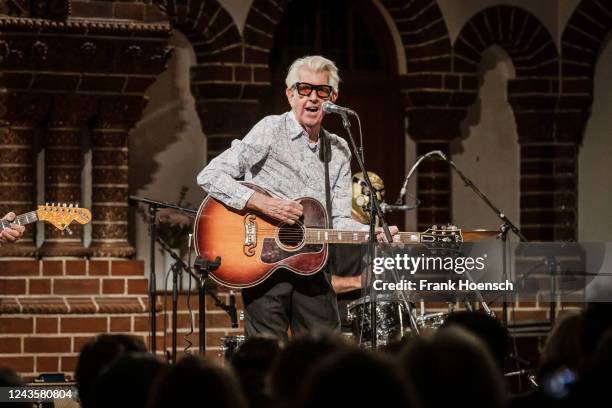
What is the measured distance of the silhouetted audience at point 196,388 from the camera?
3496 mm

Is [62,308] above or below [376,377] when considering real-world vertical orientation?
below

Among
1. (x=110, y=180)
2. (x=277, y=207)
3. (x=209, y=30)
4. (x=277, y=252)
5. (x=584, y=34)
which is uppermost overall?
(x=584, y=34)

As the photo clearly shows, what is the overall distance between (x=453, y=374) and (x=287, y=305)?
3.30 meters

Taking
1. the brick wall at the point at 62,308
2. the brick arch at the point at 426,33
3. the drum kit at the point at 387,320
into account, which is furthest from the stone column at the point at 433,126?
the drum kit at the point at 387,320

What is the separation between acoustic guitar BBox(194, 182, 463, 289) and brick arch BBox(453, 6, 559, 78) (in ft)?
17.1

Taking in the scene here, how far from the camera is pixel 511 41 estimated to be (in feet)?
39.5

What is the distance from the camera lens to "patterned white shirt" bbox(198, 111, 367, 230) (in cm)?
685

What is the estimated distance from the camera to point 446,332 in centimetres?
374

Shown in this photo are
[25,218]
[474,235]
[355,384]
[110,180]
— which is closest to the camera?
[355,384]

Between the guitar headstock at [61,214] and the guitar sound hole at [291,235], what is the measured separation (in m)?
2.03

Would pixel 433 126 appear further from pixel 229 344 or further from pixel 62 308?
pixel 229 344

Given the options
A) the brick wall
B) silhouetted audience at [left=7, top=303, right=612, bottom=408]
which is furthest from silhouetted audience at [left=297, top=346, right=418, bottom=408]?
the brick wall

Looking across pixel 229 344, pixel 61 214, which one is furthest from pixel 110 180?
pixel 229 344

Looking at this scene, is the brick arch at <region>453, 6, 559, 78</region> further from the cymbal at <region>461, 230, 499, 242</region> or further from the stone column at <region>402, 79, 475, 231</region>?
the cymbal at <region>461, 230, 499, 242</region>
